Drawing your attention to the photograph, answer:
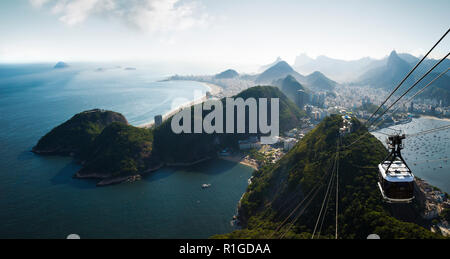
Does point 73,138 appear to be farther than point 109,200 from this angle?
Yes

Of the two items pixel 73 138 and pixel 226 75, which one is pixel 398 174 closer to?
pixel 73 138

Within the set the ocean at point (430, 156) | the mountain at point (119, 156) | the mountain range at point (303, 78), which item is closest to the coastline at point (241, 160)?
the mountain at point (119, 156)

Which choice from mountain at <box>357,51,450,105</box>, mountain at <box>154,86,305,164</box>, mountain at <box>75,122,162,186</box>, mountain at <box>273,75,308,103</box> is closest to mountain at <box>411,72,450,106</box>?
mountain at <box>357,51,450,105</box>

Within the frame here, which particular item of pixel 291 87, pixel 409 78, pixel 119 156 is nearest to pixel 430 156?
pixel 119 156

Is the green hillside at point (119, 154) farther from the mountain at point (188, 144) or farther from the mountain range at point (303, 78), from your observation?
the mountain range at point (303, 78)

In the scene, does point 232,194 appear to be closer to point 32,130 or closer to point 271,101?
point 271,101
